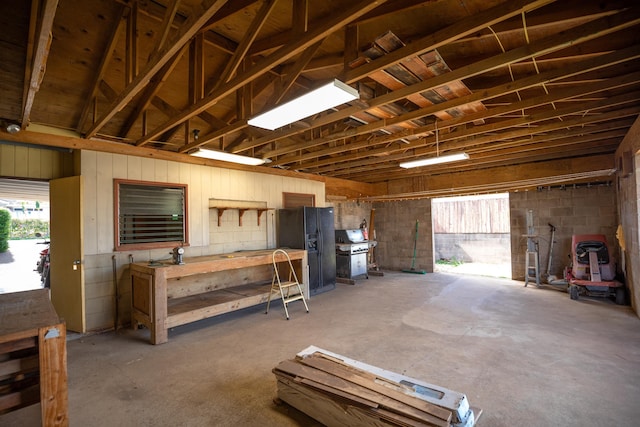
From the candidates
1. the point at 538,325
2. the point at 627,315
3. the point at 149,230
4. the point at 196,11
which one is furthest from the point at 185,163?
the point at 627,315

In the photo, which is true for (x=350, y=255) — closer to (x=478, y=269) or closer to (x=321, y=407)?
(x=478, y=269)

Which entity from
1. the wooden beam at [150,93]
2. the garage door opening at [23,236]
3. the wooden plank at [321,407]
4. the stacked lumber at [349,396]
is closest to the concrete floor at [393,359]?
the wooden plank at [321,407]

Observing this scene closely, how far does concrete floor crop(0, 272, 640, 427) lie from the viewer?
7.53 ft

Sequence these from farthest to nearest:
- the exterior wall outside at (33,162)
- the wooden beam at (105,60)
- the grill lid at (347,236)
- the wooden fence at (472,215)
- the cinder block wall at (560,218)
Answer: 1. the wooden fence at (472,215)
2. the grill lid at (347,236)
3. the cinder block wall at (560,218)
4. the exterior wall outside at (33,162)
5. the wooden beam at (105,60)

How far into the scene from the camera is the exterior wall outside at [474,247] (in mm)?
9422

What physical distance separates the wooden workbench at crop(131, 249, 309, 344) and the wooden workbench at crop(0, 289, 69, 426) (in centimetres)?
191

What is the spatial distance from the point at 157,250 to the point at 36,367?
298 centimetres

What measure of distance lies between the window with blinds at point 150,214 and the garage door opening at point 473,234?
686 cm

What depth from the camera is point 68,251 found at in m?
3.99

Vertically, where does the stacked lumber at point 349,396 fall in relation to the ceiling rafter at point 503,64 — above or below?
below

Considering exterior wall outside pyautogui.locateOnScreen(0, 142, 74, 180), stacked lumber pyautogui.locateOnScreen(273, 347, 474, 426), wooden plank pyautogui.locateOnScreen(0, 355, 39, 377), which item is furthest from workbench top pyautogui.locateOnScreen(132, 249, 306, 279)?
stacked lumber pyautogui.locateOnScreen(273, 347, 474, 426)

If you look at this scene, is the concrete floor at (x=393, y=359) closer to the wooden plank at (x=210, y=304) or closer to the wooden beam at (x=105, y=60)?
the wooden plank at (x=210, y=304)

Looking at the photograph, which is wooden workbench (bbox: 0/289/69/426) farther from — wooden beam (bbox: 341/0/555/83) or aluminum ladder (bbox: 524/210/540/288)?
aluminum ladder (bbox: 524/210/540/288)

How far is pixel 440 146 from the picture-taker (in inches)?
187
